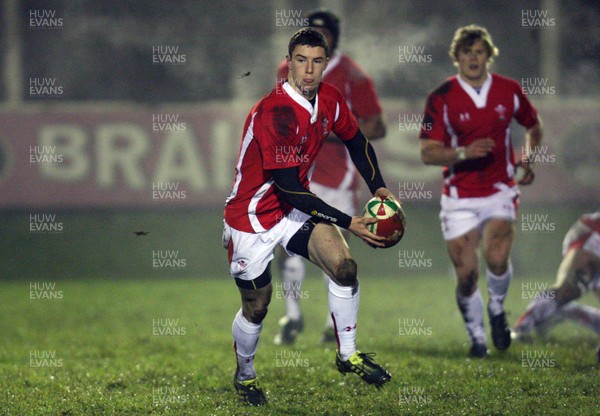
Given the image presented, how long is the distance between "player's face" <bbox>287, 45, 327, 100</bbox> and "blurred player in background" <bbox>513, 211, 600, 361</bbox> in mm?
3682

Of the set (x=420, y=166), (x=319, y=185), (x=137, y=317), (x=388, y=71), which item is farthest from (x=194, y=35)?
(x=319, y=185)

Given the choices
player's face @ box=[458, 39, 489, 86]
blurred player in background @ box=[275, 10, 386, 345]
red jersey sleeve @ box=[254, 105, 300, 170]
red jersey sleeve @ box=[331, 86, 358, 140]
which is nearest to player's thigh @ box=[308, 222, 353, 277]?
red jersey sleeve @ box=[254, 105, 300, 170]

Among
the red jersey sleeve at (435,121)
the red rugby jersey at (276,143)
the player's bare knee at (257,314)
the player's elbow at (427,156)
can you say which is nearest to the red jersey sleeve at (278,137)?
the red rugby jersey at (276,143)

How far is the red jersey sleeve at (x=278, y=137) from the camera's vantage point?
6738 millimetres

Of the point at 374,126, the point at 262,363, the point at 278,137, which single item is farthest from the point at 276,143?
the point at 374,126

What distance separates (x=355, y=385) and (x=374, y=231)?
4.83 feet

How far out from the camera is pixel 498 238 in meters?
8.74

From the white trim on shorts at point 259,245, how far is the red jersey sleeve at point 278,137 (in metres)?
0.52

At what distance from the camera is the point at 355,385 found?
7.57 meters

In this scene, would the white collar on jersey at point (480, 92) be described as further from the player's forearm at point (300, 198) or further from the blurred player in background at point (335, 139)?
the player's forearm at point (300, 198)

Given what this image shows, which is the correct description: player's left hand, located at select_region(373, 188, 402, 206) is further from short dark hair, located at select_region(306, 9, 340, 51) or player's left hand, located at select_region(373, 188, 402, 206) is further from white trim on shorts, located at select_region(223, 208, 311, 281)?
short dark hair, located at select_region(306, 9, 340, 51)

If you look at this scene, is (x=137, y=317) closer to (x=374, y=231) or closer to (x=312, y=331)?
(x=312, y=331)

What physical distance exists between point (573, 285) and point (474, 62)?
7.58 feet

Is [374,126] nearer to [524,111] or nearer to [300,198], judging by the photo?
[524,111]
